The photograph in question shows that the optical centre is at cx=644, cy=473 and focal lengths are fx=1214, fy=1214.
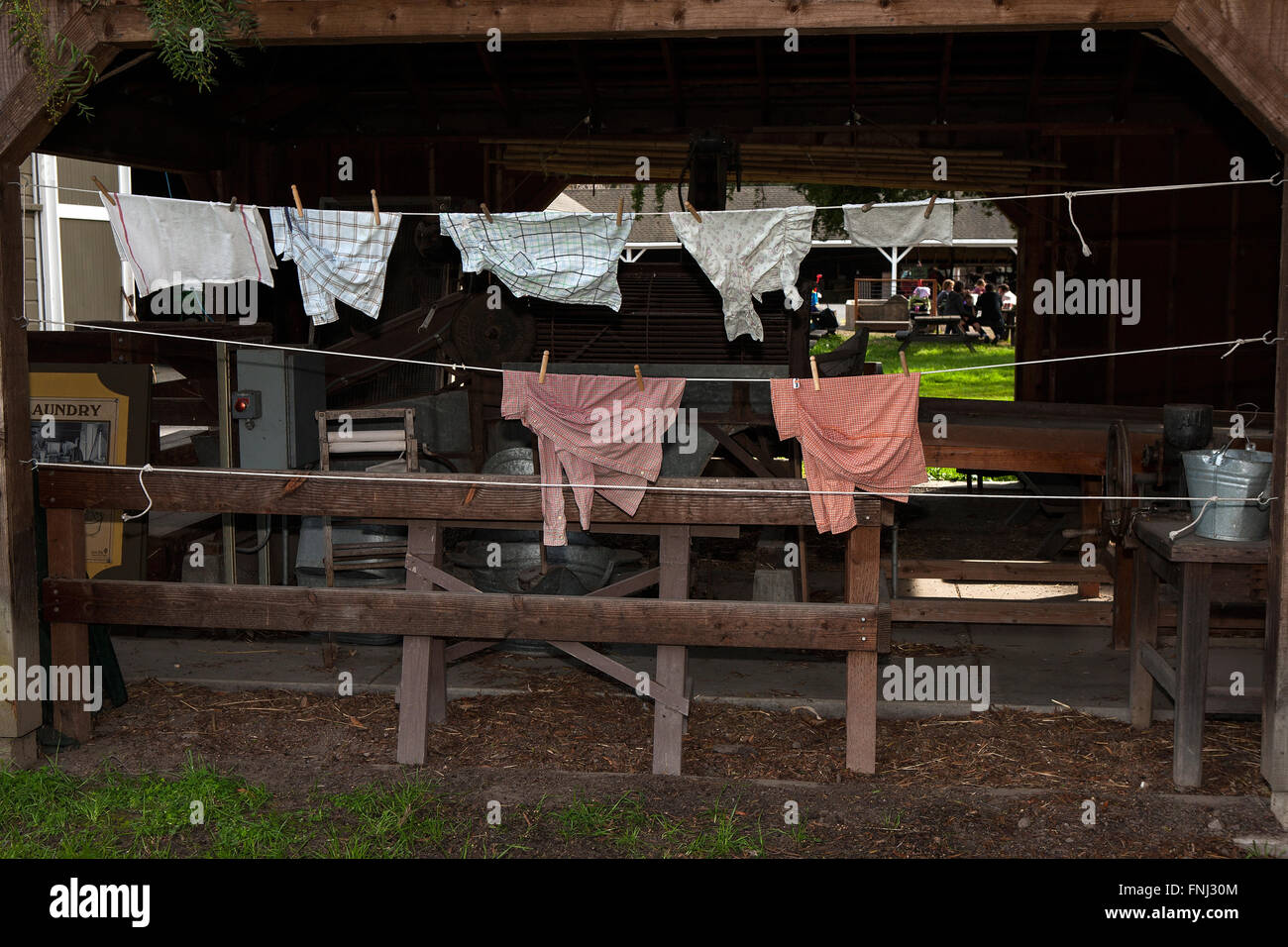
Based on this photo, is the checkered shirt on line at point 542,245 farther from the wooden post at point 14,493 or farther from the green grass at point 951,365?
the green grass at point 951,365

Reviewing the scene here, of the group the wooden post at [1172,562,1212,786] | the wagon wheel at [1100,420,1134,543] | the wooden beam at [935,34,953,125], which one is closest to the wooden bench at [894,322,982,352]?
the wooden beam at [935,34,953,125]

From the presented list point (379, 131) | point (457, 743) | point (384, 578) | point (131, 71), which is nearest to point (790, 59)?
point (379, 131)

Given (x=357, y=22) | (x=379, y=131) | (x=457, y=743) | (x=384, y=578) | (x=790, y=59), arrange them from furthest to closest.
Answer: (x=379, y=131)
(x=790, y=59)
(x=384, y=578)
(x=457, y=743)
(x=357, y=22)

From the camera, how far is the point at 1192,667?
5406 millimetres

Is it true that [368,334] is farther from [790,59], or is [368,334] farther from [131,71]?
[790,59]

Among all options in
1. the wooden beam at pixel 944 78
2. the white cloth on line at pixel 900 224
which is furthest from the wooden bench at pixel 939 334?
the white cloth on line at pixel 900 224

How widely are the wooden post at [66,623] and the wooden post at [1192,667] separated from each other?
519 cm

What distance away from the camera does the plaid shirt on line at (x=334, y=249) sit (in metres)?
5.94

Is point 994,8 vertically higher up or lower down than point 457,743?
higher up

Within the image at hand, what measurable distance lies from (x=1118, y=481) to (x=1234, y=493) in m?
0.99

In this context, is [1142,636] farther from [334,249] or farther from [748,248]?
[334,249]

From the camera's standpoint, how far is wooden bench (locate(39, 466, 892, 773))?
563 cm

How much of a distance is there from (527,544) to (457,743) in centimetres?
199

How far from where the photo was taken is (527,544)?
25.8ft
